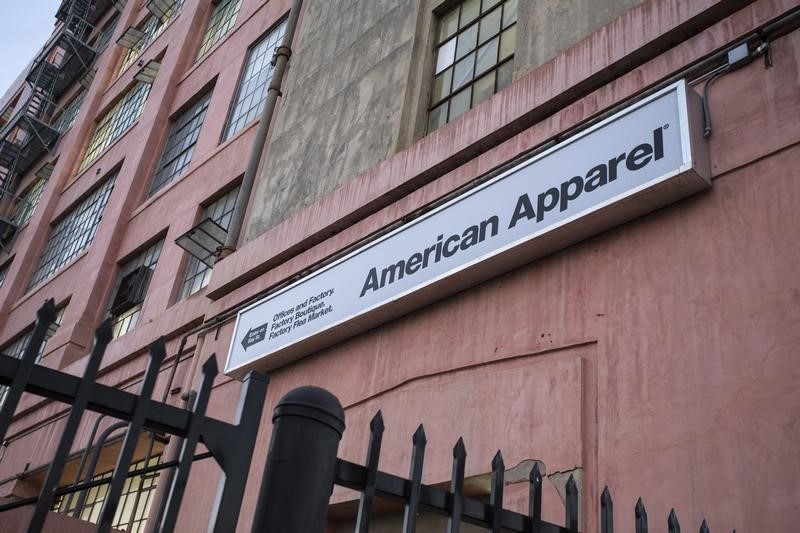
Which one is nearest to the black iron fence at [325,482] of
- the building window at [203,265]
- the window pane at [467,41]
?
the window pane at [467,41]

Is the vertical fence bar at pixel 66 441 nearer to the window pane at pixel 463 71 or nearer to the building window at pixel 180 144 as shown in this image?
the window pane at pixel 463 71

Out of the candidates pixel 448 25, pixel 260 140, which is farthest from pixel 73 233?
pixel 448 25

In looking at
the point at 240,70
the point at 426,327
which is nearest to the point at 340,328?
the point at 426,327

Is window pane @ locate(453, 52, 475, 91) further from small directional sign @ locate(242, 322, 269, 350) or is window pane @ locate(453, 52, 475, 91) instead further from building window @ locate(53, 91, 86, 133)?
building window @ locate(53, 91, 86, 133)

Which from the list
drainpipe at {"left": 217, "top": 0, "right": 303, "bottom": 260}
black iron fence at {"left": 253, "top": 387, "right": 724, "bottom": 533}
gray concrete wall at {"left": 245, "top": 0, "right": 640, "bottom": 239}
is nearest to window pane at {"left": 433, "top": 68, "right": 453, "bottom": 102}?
gray concrete wall at {"left": 245, "top": 0, "right": 640, "bottom": 239}

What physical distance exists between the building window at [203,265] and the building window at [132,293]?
1272 millimetres

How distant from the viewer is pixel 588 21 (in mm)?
6680

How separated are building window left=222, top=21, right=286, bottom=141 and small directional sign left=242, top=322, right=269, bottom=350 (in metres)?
5.18

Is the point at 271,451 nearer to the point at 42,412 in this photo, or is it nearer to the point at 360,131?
the point at 360,131

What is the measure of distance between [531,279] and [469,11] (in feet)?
13.5

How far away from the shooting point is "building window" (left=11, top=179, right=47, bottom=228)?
925 inches

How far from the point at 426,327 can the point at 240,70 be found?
9129mm

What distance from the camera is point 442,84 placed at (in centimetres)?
848

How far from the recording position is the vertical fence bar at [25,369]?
209 centimetres
